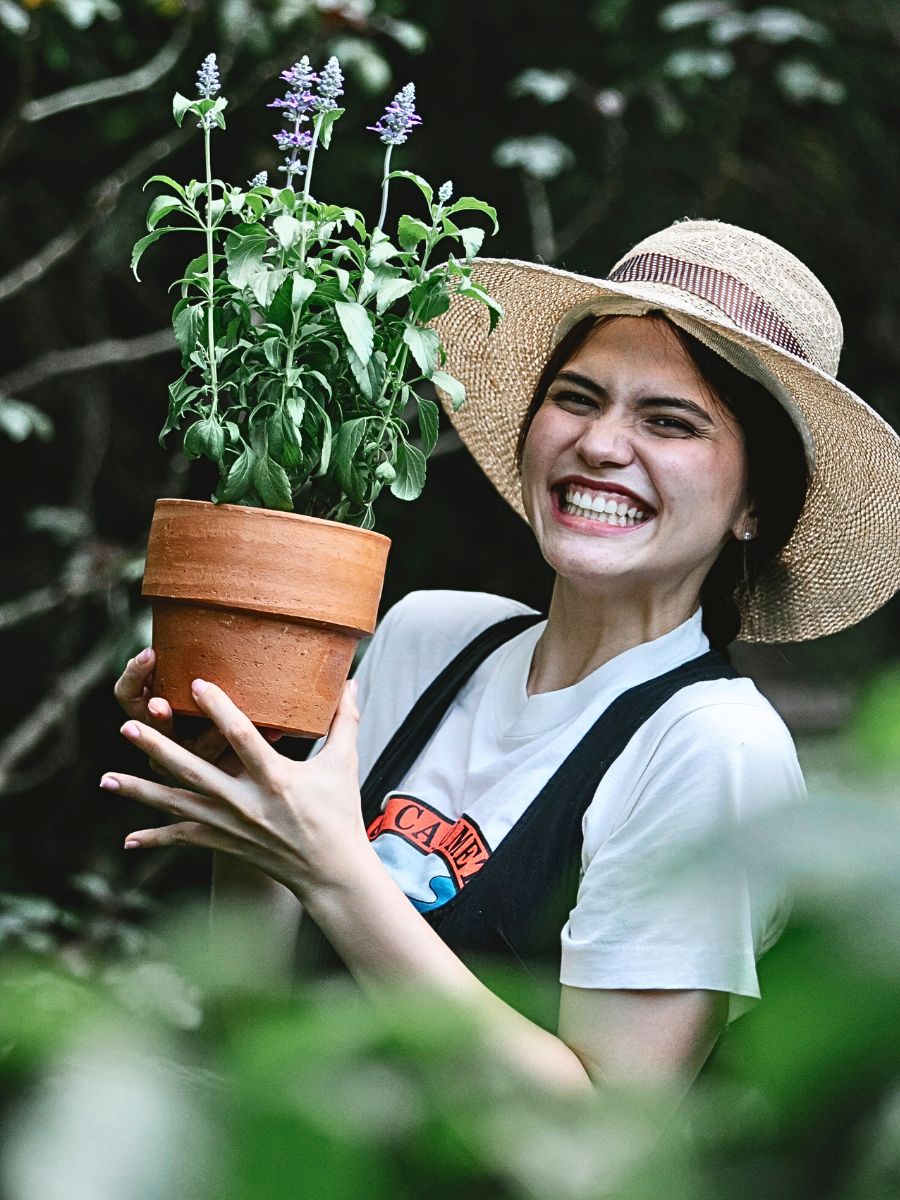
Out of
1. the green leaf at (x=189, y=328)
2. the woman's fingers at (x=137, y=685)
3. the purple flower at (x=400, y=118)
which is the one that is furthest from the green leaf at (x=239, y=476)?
the purple flower at (x=400, y=118)

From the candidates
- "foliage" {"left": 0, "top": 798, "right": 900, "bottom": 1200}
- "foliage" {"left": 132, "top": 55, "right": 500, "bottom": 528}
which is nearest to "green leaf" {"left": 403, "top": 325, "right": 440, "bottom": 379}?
"foliage" {"left": 132, "top": 55, "right": 500, "bottom": 528}

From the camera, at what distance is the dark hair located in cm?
164

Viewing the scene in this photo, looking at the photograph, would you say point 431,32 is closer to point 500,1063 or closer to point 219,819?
point 219,819

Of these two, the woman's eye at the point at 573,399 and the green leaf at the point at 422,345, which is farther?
the woman's eye at the point at 573,399

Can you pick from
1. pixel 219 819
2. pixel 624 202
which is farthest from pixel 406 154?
pixel 219 819

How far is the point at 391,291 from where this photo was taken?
128 cm

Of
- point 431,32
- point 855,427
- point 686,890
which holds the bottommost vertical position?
point 855,427

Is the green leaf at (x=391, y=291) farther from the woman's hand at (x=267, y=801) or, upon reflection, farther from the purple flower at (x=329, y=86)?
the woman's hand at (x=267, y=801)

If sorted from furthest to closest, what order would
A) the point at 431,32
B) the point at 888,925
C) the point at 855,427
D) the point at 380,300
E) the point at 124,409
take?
the point at 124,409 → the point at 431,32 → the point at 855,427 → the point at 380,300 → the point at 888,925

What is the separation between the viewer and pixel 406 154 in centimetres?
338

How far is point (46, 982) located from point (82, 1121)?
140 mm

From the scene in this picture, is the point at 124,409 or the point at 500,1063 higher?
the point at 500,1063

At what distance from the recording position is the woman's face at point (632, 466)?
→ 1.57m

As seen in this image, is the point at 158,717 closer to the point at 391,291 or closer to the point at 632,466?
the point at 391,291
